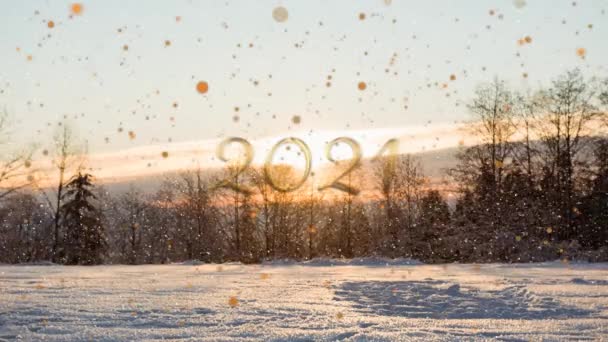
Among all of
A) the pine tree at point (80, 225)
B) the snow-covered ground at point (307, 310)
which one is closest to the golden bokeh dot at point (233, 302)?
the snow-covered ground at point (307, 310)

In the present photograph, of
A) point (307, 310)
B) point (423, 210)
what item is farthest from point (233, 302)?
point (423, 210)

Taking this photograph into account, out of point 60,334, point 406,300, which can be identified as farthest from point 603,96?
point 60,334

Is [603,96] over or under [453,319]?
over

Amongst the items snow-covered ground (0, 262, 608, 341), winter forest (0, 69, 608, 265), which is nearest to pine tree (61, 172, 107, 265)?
winter forest (0, 69, 608, 265)

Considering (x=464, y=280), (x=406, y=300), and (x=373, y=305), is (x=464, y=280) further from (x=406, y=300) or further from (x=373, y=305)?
(x=373, y=305)

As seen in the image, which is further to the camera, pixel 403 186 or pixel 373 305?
pixel 403 186

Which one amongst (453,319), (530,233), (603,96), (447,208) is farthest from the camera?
(447,208)

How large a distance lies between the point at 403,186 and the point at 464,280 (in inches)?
1090

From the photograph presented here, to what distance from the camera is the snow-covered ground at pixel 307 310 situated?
16.8 feet

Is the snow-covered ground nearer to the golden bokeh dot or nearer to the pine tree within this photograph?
the golden bokeh dot

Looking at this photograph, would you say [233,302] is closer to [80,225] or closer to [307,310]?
[307,310]

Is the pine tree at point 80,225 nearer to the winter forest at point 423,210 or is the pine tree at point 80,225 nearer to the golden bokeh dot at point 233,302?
the winter forest at point 423,210

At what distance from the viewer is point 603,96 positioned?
27.3 metres

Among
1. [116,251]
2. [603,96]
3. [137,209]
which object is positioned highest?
[603,96]
